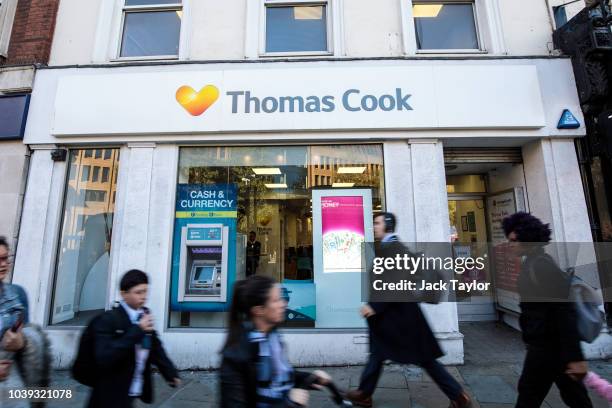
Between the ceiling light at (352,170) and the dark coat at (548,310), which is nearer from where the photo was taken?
the dark coat at (548,310)

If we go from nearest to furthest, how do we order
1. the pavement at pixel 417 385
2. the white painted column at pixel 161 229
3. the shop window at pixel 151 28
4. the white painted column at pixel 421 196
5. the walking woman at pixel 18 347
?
the walking woman at pixel 18 347
the pavement at pixel 417 385
the white painted column at pixel 421 196
the white painted column at pixel 161 229
the shop window at pixel 151 28

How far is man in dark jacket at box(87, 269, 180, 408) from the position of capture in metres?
2.18

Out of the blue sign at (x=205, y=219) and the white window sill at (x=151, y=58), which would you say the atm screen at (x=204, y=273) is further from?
the white window sill at (x=151, y=58)

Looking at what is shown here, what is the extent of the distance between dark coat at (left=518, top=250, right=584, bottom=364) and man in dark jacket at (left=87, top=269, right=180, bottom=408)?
2748mm

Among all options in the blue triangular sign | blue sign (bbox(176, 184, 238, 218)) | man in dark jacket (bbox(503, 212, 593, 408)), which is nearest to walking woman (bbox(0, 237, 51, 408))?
blue sign (bbox(176, 184, 238, 218))

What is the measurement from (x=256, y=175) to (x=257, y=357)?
4.50 meters

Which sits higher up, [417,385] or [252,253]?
[252,253]

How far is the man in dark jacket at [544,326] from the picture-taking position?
2553 millimetres

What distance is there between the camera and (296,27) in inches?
257

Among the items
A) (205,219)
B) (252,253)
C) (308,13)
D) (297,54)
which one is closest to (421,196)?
(252,253)

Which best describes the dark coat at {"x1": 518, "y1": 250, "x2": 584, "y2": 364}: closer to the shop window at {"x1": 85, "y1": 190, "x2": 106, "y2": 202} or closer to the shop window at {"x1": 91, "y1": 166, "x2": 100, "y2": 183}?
the shop window at {"x1": 85, "y1": 190, "x2": 106, "y2": 202}

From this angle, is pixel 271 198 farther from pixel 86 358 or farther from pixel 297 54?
pixel 86 358

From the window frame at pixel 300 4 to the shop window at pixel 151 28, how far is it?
1560 mm

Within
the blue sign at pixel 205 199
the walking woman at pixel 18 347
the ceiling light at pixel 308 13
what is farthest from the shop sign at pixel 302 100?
the walking woman at pixel 18 347
